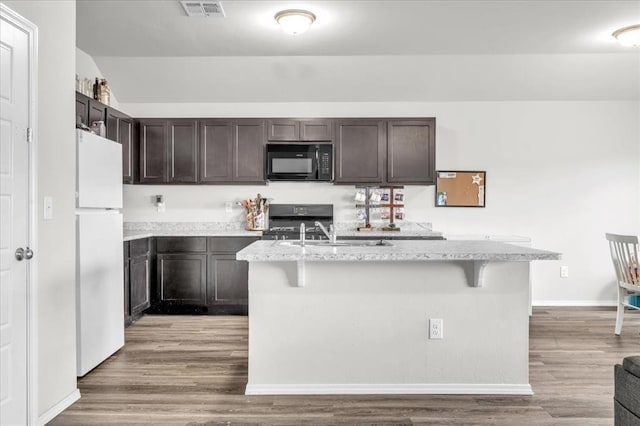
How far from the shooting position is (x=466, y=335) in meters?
2.58

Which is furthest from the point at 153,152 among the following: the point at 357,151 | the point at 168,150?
the point at 357,151

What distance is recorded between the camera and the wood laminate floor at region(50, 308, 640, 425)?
2275 mm

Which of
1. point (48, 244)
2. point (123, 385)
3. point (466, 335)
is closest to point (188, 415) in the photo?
point (123, 385)

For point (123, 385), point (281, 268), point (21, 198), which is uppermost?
point (21, 198)

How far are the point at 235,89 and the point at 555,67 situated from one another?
3.45 meters

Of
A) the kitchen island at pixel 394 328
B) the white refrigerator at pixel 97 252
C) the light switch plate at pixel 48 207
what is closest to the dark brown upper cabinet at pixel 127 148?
the white refrigerator at pixel 97 252

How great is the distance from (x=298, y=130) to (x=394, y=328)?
2.76m

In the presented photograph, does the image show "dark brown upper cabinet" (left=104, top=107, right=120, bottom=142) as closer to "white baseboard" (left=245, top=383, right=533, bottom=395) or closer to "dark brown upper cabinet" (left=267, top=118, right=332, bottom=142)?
"dark brown upper cabinet" (left=267, top=118, right=332, bottom=142)

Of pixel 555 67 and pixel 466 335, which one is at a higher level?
pixel 555 67

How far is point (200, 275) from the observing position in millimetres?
4484

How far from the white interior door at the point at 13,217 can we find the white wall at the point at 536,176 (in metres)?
2.90

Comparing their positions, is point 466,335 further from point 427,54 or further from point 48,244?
point 427,54

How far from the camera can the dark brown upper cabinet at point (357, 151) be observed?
185 inches

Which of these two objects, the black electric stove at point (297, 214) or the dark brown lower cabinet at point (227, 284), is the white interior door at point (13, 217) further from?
the black electric stove at point (297, 214)
